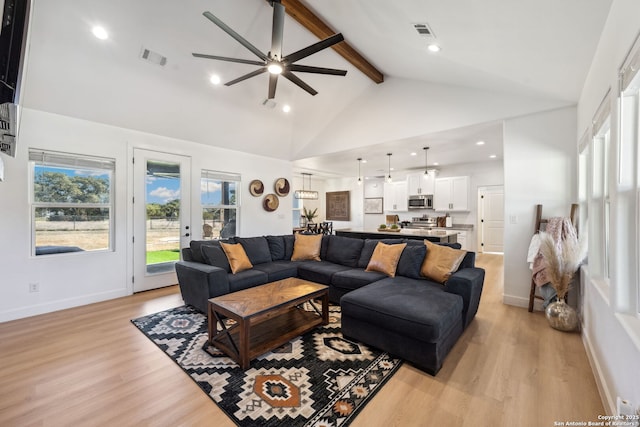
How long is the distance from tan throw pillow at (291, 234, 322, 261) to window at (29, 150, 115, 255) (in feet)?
9.01

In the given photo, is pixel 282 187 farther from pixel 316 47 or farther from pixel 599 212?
pixel 599 212

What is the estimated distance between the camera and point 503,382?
2.02m

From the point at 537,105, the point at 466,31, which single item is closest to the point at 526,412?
the point at 466,31

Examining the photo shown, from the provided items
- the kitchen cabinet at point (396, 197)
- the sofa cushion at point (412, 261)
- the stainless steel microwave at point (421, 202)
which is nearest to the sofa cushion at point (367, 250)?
the sofa cushion at point (412, 261)

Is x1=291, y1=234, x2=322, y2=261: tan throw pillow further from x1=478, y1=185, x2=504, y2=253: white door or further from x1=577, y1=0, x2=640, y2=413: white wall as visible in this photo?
x1=478, y1=185, x2=504, y2=253: white door

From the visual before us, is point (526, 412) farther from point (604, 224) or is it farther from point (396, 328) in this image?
point (604, 224)

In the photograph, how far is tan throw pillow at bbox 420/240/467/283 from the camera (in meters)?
3.01

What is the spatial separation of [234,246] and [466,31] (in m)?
3.47

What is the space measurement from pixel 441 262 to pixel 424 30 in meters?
2.36

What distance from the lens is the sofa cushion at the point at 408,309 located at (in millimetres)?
2090

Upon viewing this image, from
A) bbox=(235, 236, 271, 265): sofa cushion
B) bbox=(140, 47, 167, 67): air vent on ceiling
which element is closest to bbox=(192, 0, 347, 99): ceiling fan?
bbox=(140, 47, 167, 67): air vent on ceiling

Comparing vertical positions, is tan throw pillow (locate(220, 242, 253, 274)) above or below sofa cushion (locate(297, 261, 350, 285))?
above

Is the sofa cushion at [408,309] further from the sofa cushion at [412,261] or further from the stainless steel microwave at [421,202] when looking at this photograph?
the stainless steel microwave at [421,202]

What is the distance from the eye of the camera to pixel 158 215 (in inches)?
177
